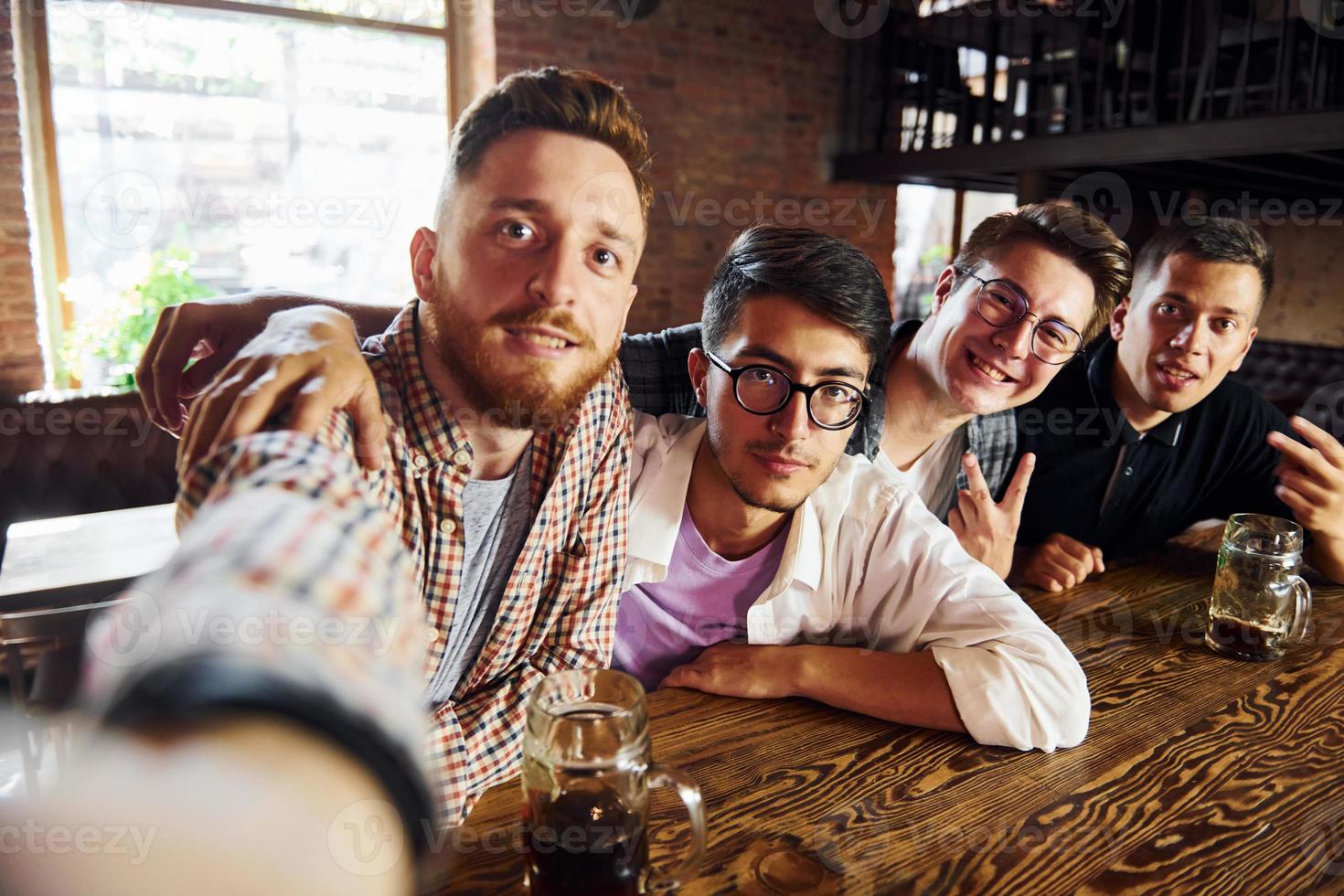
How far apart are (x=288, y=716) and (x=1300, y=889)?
3.28ft

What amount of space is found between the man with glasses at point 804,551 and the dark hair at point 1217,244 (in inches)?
39.6

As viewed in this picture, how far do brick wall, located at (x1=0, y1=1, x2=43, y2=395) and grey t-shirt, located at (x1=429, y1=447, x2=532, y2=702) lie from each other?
13.6 feet

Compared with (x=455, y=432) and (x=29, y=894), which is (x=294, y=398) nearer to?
(x=455, y=432)

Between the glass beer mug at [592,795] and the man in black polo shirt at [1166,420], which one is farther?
the man in black polo shirt at [1166,420]

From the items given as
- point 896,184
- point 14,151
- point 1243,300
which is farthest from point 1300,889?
point 896,184

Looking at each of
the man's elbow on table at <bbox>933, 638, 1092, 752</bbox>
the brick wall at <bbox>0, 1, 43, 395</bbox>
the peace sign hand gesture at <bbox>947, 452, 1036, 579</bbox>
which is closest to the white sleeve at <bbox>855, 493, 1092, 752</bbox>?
the man's elbow on table at <bbox>933, 638, 1092, 752</bbox>

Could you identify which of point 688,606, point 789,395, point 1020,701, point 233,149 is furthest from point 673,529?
point 233,149

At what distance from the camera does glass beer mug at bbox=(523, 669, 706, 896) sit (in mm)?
736

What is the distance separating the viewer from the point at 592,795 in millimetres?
746

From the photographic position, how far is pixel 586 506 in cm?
125

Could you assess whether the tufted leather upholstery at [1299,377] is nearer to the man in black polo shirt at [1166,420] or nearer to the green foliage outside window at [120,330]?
the man in black polo shirt at [1166,420]

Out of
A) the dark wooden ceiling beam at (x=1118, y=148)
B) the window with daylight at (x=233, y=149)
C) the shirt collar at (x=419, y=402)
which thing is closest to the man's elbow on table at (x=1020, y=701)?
the shirt collar at (x=419, y=402)

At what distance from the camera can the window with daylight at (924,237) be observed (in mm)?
8516

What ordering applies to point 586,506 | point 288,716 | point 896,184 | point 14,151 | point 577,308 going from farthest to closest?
point 896,184 → point 14,151 → point 586,506 → point 577,308 → point 288,716
